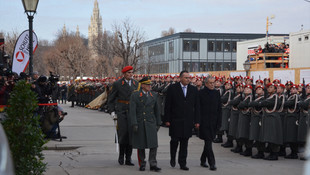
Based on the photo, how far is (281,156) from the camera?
41.3ft

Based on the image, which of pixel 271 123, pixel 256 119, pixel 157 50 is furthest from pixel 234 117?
pixel 157 50

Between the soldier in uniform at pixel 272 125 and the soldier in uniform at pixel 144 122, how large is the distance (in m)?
3.15

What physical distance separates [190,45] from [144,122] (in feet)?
200

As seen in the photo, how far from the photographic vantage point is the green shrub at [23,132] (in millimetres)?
7160

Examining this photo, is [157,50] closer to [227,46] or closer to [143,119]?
[227,46]

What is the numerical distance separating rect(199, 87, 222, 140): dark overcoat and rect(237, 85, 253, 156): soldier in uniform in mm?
2352

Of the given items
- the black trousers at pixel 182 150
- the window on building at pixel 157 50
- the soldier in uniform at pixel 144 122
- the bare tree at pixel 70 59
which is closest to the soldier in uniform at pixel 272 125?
the black trousers at pixel 182 150

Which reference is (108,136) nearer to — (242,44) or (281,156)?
(281,156)

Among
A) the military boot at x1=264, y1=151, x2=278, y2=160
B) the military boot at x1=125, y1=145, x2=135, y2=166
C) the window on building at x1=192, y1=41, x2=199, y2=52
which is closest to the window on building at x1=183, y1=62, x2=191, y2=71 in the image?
the window on building at x1=192, y1=41, x2=199, y2=52

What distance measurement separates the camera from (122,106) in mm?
10500

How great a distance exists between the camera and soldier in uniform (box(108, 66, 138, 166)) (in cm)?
1033

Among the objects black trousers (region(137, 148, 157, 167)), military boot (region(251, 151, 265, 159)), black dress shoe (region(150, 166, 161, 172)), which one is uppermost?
black trousers (region(137, 148, 157, 167))

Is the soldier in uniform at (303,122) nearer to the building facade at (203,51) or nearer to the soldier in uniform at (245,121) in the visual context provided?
the soldier in uniform at (245,121)

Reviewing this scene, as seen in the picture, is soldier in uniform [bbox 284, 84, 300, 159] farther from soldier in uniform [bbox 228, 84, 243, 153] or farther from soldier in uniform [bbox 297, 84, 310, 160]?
soldier in uniform [bbox 228, 84, 243, 153]
